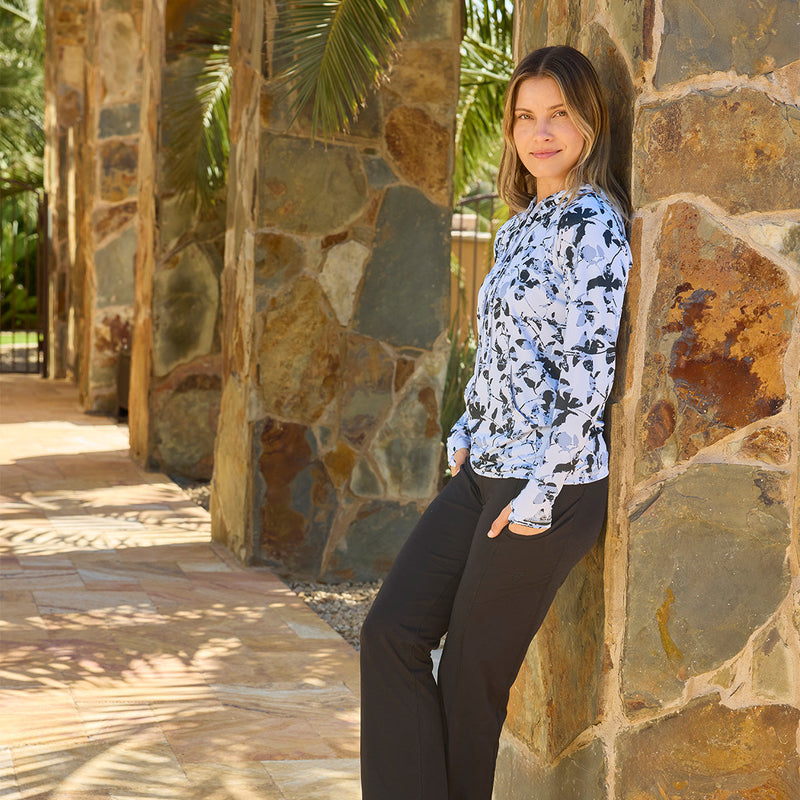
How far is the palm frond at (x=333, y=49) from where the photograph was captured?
5137 mm

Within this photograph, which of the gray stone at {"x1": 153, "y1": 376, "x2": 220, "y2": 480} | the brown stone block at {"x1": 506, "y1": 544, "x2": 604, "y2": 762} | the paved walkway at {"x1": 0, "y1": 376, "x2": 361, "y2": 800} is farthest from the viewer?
the gray stone at {"x1": 153, "y1": 376, "x2": 220, "y2": 480}

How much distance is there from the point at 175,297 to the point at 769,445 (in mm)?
6240

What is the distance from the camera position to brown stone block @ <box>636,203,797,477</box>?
2365 mm

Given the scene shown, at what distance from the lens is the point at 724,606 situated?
2.42 meters

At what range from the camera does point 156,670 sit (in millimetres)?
4121

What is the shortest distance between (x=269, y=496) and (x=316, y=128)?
168 centimetres

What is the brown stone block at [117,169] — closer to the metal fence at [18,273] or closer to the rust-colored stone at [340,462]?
the rust-colored stone at [340,462]

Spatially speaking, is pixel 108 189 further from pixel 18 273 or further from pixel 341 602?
pixel 18 273

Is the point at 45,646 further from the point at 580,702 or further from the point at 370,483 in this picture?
the point at 580,702

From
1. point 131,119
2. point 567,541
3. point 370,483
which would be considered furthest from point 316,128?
point 131,119

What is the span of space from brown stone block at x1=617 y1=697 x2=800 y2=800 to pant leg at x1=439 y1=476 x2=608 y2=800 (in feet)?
0.93

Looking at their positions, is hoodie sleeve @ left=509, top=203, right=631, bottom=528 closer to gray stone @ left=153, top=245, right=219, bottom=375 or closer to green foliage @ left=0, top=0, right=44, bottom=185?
gray stone @ left=153, top=245, right=219, bottom=375

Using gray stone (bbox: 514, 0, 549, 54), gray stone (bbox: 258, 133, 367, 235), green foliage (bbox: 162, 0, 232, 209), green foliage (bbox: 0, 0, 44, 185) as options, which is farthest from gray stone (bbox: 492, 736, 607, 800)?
green foliage (bbox: 0, 0, 44, 185)

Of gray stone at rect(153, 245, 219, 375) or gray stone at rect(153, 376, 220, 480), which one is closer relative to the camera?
gray stone at rect(153, 245, 219, 375)
